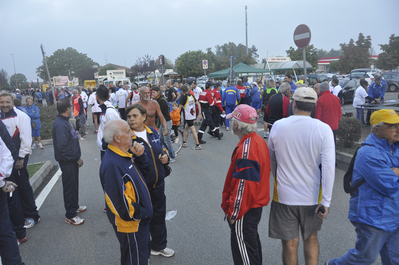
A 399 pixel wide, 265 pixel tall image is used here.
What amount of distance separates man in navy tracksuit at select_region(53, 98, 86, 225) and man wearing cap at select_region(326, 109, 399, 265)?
150 inches

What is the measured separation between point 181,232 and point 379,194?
257cm

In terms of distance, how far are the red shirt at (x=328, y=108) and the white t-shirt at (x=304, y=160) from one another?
3.57 meters

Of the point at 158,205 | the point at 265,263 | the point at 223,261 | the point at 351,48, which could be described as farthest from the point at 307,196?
the point at 351,48

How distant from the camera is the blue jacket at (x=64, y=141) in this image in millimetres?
4117

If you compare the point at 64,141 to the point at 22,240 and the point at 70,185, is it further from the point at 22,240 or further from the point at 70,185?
the point at 22,240

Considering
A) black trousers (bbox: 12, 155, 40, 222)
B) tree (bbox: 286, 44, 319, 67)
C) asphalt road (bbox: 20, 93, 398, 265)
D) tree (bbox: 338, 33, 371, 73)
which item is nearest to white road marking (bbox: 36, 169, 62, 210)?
asphalt road (bbox: 20, 93, 398, 265)

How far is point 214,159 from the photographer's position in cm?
764

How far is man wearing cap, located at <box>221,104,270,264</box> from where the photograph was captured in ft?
7.88

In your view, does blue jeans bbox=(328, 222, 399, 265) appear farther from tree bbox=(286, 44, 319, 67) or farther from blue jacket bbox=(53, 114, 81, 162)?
tree bbox=(286, 44, 319, 67)

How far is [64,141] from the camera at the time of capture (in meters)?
4.12

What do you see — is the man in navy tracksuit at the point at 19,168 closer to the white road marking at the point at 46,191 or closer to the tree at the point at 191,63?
the white road marking at the point at 46,191

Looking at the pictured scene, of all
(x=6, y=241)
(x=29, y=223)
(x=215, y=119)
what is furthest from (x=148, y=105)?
(x=215, y=119)

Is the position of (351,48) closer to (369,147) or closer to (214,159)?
(214,159)

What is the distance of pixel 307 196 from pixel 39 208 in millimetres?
4704
